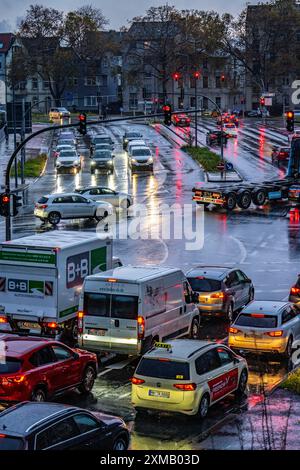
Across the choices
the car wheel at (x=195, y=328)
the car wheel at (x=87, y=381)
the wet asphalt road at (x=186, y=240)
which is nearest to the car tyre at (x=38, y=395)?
the wet asphalt road at (x=186, y=240)

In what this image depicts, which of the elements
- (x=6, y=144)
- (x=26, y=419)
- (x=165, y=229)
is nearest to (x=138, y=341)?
(x=26, y=419)

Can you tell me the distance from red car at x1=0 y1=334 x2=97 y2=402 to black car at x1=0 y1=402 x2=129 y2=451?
3.59m

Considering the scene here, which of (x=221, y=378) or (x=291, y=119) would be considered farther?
(x=291, y=119)

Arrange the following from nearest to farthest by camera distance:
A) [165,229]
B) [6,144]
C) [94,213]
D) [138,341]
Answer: [138,341], [165,229], [94,213], [6,144]

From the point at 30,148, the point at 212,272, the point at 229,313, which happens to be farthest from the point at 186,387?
the point at 30,148

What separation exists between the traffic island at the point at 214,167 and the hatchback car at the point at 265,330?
4020 centimetres

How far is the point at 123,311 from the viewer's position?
24469mm

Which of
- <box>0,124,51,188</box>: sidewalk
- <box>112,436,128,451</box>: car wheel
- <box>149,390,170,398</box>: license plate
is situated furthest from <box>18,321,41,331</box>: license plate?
<box>0,124,51,188</box>: sidewalk

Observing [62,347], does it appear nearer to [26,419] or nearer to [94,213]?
[26,419]

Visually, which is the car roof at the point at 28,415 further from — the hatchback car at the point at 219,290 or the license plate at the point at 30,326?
the hatchback car at the point at 219,290

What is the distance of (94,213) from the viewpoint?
166 ft

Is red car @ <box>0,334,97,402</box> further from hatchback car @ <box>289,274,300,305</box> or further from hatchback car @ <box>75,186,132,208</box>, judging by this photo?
hatchback car @ <box>75,186,132,208</box>

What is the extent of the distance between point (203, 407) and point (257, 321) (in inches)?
228
